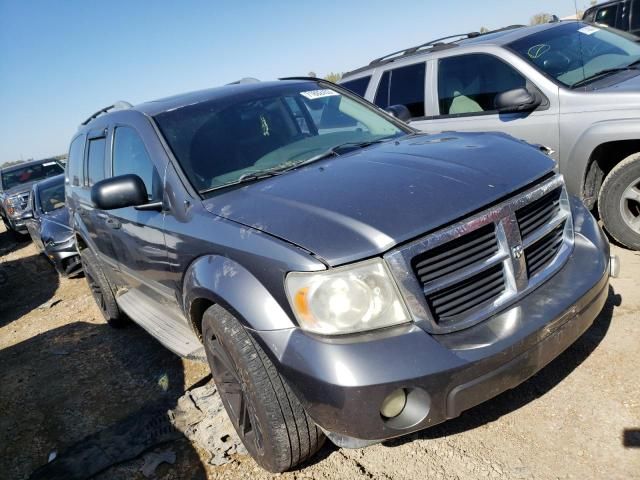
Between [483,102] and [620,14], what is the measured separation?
630 centimetres

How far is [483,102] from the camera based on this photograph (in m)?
4.75

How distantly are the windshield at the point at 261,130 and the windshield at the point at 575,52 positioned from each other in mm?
1888

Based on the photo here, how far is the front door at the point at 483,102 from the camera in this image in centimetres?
424

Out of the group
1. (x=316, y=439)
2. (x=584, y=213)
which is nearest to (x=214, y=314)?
(x=316, y=439)

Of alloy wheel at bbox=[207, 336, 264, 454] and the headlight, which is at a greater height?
the headlight

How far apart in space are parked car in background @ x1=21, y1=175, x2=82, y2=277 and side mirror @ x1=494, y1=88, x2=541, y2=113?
215 inches

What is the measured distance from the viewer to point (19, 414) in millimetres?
3793

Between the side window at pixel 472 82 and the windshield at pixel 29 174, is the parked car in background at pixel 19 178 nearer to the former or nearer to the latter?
the windshield at pixel 29 174

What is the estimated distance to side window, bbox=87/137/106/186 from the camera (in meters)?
4.00

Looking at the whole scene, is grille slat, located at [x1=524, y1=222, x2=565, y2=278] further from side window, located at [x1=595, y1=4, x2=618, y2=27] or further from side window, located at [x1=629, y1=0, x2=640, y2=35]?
side window, located at [x1=595, y1=4, x2=618, y2=27]

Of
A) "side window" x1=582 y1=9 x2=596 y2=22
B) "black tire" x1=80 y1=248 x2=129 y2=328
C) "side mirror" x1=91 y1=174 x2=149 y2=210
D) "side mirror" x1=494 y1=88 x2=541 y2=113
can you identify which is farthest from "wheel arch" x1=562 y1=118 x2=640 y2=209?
"side window" x1=582 y1=9 x2=596 y2=22

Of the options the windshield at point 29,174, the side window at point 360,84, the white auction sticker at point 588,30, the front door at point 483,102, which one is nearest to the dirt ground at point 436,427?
the front door at point 483,102

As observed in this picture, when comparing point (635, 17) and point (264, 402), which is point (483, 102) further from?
point (635, 17)

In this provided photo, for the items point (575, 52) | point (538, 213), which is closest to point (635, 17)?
point (575, 52)
